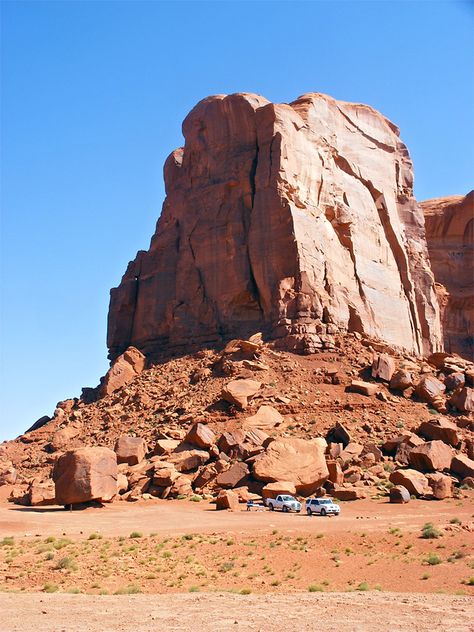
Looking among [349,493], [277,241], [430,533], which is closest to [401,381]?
[277,241]

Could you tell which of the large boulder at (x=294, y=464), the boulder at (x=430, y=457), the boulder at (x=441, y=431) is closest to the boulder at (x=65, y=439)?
the large boulder at (x=294, y=464)

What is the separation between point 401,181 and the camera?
229 ft

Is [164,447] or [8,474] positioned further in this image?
[8,474]

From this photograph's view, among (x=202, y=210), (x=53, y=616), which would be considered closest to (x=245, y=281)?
(x=202, y=210)

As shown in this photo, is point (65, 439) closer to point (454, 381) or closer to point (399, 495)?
point (399, 495)

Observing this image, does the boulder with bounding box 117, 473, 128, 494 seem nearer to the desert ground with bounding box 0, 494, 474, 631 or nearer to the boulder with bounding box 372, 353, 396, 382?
the desert ground with bounding box 0, 494, 474, 631

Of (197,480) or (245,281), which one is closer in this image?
(197,480)

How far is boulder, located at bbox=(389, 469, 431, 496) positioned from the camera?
37.7 metres

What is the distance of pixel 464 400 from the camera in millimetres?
47406

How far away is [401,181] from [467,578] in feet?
170

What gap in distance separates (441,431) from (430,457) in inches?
133

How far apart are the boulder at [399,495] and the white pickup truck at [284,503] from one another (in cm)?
414

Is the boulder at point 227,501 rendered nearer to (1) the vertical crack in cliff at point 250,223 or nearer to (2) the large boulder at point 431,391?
(2) the large boulder at point 431,391

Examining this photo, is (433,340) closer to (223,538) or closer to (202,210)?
(202,210)
